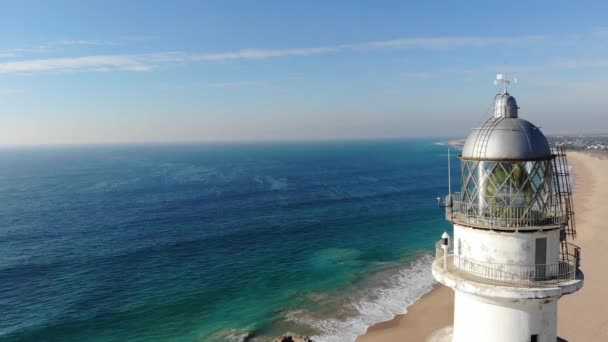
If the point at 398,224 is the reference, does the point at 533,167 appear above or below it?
above

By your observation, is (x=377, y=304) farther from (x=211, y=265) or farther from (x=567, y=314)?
(x=211, y=265)

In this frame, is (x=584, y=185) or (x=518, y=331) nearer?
(x=518, y=331)

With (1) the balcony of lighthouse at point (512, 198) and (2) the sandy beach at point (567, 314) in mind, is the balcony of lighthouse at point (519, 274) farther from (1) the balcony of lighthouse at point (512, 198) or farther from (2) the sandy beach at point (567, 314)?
(2) the sandy beach at point (567, 314)

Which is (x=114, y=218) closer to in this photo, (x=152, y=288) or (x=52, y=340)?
(x=152, y=288)

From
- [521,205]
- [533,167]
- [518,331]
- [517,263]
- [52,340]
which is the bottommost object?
[52,340]

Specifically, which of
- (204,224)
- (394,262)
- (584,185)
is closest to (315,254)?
(394,262)

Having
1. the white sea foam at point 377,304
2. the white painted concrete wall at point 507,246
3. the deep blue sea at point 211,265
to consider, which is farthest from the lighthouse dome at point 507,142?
the deep blue sea at point 211,265
